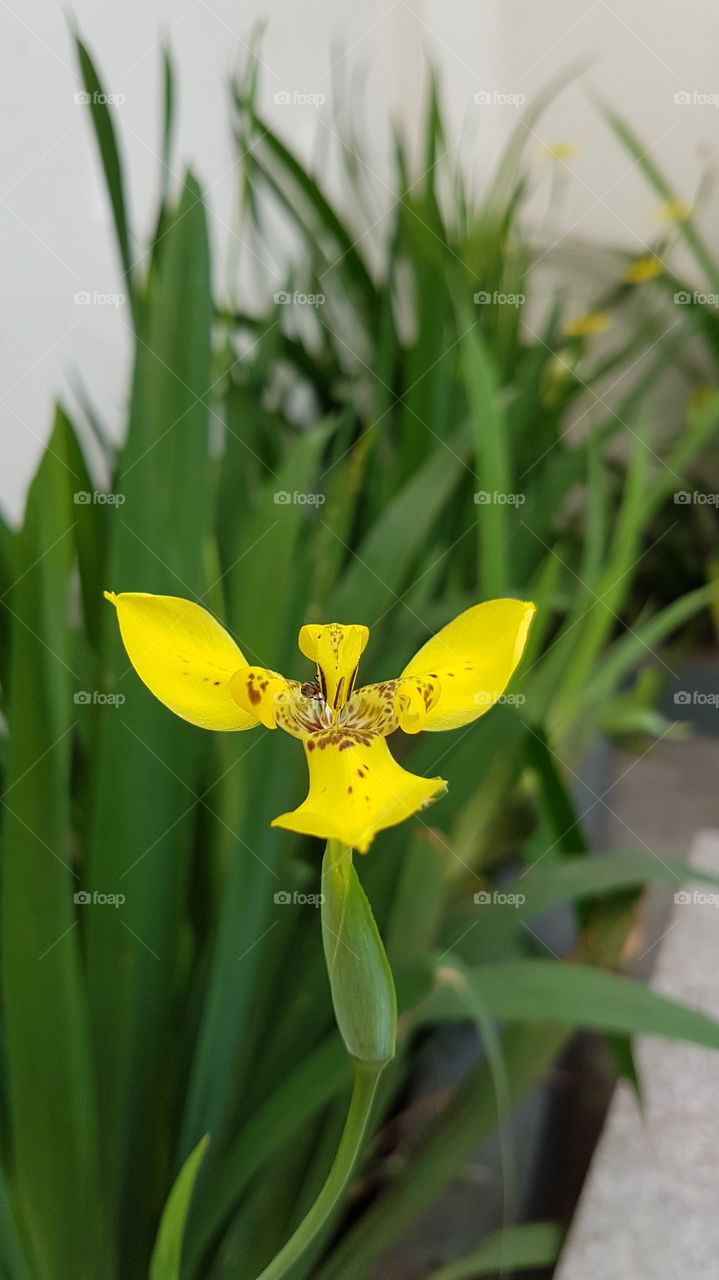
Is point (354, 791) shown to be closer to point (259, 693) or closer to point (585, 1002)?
point (259, 693)

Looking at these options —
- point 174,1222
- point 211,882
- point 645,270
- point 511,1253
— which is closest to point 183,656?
point 174,1222

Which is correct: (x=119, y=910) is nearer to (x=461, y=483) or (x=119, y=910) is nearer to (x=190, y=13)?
(x=461, y=483)

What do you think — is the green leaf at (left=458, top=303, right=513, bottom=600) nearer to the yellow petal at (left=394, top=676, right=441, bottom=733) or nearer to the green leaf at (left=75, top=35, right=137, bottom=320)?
the green leaf at (left=75, top=35, right=137, bottom=320)

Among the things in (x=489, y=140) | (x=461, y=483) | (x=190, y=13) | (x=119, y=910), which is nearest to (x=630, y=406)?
(x=461, y=483)

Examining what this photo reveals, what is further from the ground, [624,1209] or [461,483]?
[461,483]

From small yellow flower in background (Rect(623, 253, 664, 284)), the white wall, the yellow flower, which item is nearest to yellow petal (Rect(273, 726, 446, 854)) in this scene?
the yellow flower
